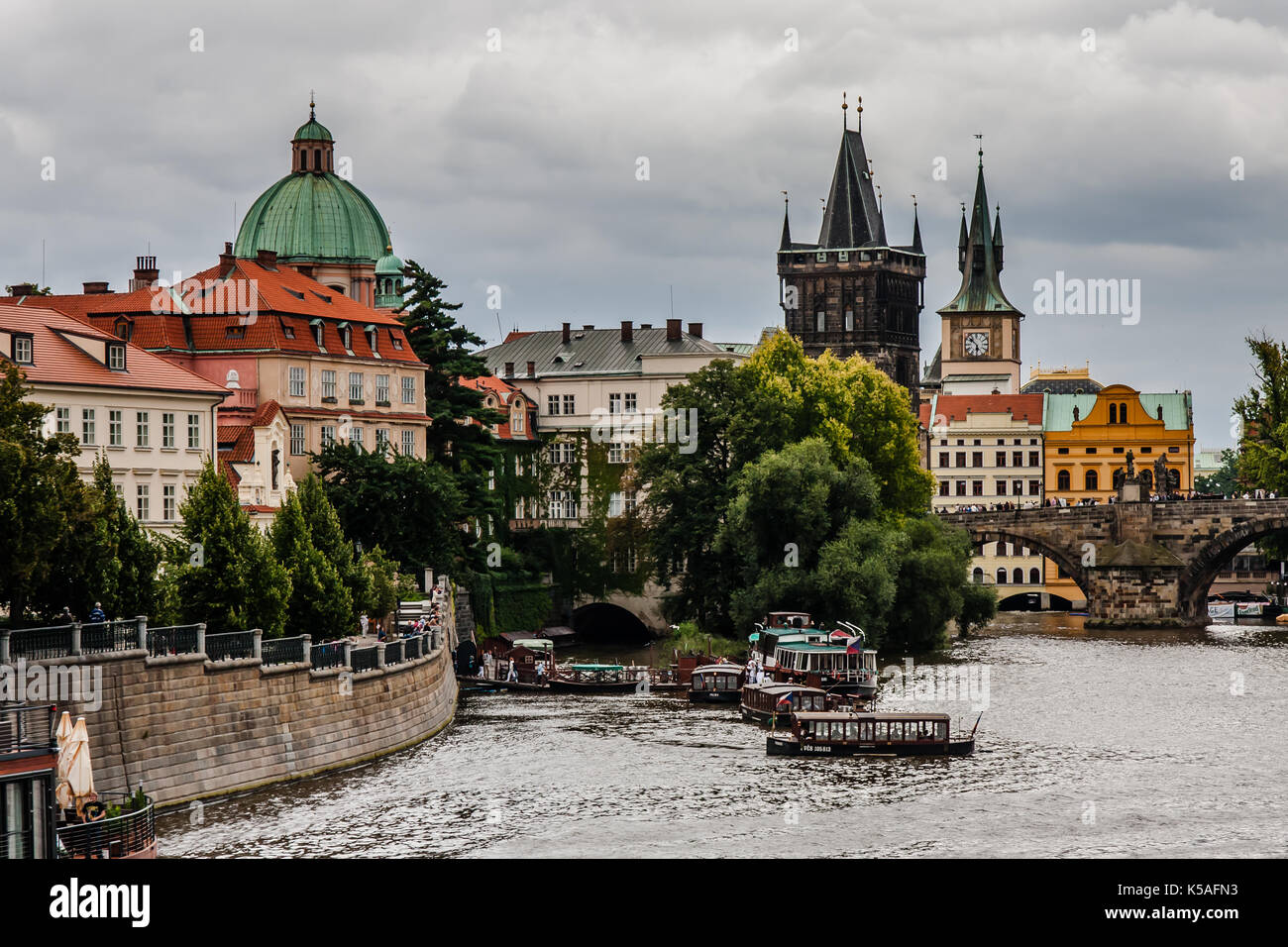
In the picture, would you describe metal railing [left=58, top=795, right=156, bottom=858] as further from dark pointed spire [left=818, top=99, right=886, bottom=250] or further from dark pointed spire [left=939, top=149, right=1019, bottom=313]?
dark pointed spire [left=939, top=149, right=1019, bottom=313]

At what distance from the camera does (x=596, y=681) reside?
72938 millimetres

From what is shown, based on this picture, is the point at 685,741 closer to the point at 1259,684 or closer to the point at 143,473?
the point at 143,473

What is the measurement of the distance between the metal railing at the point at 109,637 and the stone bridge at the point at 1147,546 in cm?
7765

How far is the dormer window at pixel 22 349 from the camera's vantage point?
5809cm

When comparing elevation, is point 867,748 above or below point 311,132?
below

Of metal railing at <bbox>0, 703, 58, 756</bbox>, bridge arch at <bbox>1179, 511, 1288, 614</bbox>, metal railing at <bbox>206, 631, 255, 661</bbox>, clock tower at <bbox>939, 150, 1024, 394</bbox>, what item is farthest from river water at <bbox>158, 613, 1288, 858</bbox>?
clock tower at <bbox>939, 150, 1024, 394</bbox>

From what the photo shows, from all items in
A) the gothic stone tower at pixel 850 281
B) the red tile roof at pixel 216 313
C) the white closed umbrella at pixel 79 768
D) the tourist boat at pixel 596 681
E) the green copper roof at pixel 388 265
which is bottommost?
the tourist boat at pixel 596 681

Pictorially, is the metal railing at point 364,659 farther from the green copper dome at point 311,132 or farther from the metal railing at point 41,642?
the green copper dome at point 311,132

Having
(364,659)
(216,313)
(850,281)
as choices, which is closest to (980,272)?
(850,281)

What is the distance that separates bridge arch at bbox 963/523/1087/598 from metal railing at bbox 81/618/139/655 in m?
79.4

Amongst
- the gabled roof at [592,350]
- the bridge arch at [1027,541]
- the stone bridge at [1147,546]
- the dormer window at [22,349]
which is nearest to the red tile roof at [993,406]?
the bridge arch at [1027,541]

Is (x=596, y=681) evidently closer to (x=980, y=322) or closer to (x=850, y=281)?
(x=850, y=281)

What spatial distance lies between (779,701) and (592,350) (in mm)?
53658
